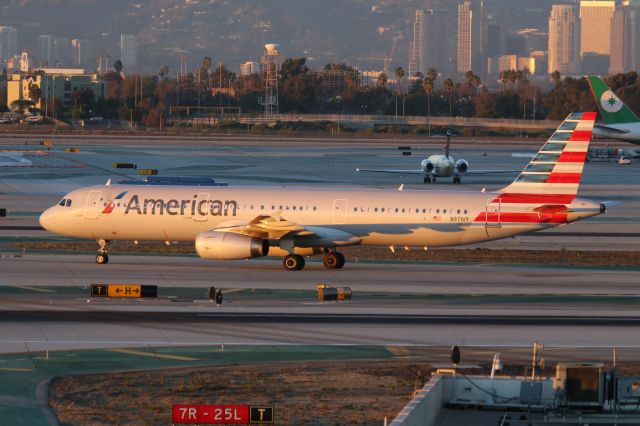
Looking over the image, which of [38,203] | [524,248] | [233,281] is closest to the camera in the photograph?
[233,281]

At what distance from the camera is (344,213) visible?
52.2m

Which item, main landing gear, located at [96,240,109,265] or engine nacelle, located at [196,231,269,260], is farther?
main landing gear, located at [96,240,109,265]

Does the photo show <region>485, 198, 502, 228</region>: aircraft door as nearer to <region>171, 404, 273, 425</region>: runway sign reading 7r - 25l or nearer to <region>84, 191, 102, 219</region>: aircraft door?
<region>84, 191, 102, 219</region>: aircraft door

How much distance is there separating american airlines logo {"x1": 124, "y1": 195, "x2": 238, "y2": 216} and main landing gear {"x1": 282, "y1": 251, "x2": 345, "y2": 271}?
282 cm

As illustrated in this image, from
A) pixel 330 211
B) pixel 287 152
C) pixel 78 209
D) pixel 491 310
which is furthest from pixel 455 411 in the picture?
pixel 287 152

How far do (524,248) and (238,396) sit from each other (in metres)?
33.7

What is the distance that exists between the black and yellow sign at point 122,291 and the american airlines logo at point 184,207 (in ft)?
28.1

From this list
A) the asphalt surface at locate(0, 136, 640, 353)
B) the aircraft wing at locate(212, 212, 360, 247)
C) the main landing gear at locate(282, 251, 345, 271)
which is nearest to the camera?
the asphalt surface at locate(0, 136, 640, 353)

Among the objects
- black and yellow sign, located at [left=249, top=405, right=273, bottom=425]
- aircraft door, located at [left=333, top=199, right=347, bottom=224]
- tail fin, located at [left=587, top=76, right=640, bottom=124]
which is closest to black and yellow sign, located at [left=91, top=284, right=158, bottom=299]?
aircraft door, located at [left=333, top=199, right=347, bottom=224]

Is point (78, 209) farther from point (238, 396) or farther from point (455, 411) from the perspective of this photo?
point (455, 411)

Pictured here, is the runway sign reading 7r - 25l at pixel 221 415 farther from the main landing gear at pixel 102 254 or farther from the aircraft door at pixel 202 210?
the main landing gear at pixel 102 254

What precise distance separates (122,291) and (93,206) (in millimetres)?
10049

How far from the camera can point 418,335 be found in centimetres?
3834

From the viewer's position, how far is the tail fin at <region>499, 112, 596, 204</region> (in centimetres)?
5166
